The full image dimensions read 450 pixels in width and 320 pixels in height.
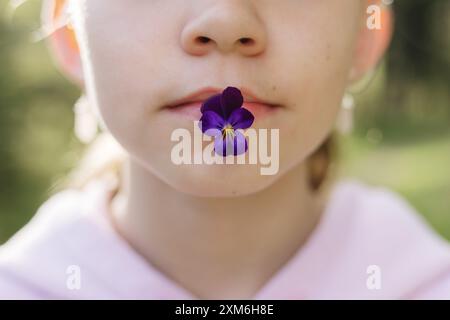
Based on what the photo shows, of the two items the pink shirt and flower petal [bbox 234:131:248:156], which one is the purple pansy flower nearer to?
flower petal [bbox 234:131:248:156]

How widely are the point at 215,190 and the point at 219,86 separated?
0.68 ft

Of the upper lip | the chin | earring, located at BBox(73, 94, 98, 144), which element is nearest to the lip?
the upper lip

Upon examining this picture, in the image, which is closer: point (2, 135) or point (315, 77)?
point (315, 77)

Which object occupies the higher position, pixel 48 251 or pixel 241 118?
pixel 241 118

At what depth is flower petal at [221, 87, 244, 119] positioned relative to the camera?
4.57 feet

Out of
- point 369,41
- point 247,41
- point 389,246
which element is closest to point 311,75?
point 247,41

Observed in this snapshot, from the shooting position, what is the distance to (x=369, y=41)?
179 centimetres

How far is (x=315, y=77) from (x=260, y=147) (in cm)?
18

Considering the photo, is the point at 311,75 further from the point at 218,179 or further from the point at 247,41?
the point at 218,179

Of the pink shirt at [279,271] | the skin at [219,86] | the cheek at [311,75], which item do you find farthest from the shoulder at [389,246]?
the cheek at [311,75]

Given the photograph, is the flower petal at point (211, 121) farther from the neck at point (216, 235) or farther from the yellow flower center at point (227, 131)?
the neck at point (216, 235)
